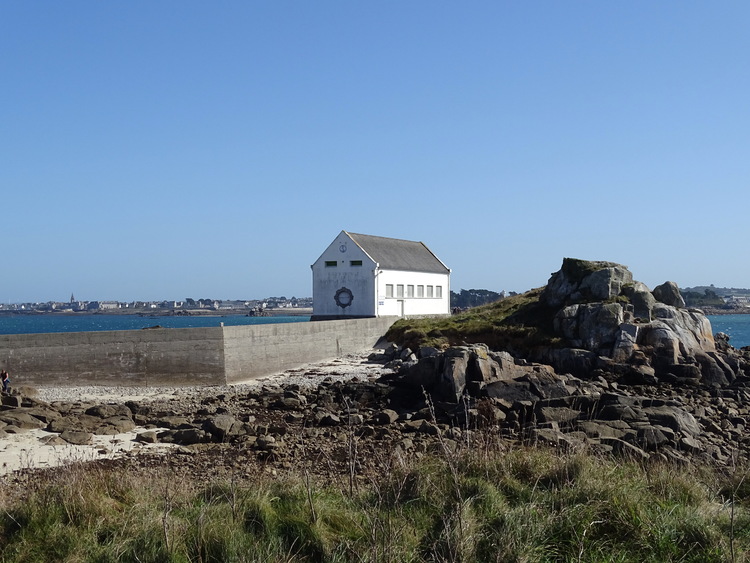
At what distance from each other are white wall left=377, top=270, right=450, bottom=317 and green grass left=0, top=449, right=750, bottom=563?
3531 cm

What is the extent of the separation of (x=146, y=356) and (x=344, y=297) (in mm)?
20739

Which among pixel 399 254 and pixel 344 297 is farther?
pixel 399 254

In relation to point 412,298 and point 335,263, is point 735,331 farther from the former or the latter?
point 335,263

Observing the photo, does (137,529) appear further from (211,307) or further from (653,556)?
(211,307)

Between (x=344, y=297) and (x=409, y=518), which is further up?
(x=344, y=297)

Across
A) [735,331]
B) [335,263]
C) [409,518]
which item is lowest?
[735,331]

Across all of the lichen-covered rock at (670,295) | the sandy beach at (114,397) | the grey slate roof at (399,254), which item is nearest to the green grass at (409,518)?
the sandy beach at (114,397)

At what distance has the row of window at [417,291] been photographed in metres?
45.7

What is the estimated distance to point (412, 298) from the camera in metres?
48.4

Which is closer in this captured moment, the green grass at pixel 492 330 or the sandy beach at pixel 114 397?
the sandy beach at pixel 114 397

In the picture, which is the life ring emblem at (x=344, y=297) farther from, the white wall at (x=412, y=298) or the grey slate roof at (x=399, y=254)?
the grey slate roof at (x=399, y=254)

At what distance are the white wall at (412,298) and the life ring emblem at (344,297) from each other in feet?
6.13

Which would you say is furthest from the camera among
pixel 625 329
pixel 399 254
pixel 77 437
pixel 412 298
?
pixel 399 254

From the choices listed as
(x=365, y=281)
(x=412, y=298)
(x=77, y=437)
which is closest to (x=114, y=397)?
(x=77, y=437)
